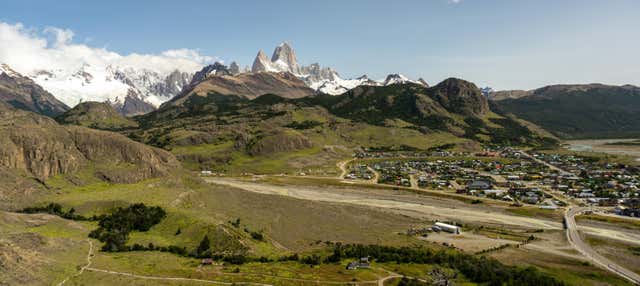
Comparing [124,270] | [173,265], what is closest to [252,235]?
[173,265]

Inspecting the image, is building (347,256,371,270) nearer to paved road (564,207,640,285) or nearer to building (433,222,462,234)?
building (433,222,462,234)

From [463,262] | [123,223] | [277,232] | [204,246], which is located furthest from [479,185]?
[123,223]

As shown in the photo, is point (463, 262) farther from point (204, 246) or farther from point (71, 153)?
point (71, 153)

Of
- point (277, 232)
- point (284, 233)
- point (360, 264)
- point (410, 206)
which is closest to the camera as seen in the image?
point (360, 264)

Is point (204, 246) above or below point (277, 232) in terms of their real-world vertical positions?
above

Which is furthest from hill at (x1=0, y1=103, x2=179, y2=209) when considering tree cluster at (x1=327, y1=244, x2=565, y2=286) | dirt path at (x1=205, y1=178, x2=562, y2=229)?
tree cluster at (x1=327, y1=244, x2=565, y2=286)
